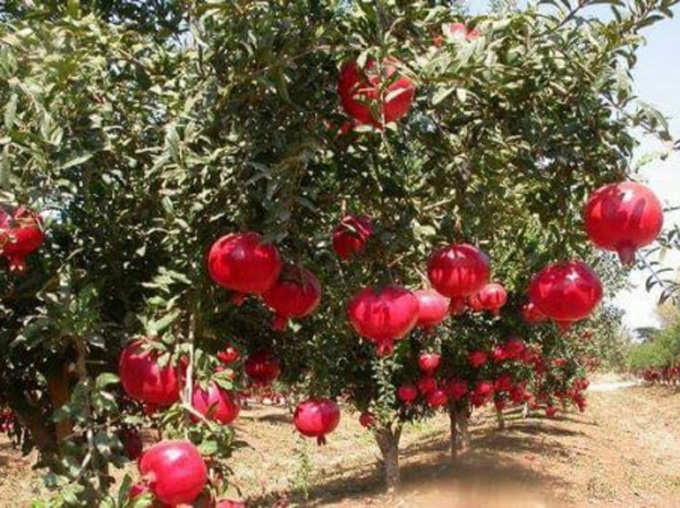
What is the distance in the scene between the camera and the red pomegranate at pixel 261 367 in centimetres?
317

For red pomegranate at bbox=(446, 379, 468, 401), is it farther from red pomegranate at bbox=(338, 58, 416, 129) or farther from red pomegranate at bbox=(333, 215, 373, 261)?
red pomegranate at bbox=(338, 58, 416, 129)

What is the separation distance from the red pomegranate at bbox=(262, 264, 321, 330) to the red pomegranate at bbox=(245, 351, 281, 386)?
133 cm

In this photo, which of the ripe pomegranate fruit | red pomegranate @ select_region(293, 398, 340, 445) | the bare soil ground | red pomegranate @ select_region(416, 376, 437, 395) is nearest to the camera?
the ripe pomegranate fruit

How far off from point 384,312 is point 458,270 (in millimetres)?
216

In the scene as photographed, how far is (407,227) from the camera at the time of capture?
184 centimetres

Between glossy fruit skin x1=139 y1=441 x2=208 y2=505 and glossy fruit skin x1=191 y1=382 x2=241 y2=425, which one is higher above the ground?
glossy fruit skin x1=191 y1=382 x2=241 y2=425

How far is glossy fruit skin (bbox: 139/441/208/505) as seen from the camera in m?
1.54

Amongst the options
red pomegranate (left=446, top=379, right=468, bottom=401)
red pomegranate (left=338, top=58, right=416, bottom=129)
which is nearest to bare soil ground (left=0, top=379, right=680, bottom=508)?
red pomegranate (left=446, top=379, right=468, bottom=401)

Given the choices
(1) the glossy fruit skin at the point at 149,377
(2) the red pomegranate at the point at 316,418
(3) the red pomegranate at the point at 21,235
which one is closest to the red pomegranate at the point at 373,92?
(1) the glossy fruit skin at the point at 149,377

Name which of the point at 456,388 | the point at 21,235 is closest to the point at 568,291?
the point at 21,235

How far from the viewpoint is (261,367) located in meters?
3.19

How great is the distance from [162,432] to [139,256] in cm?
112

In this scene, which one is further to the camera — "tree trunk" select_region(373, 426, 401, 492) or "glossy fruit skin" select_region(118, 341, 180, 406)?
"tree trunk" select_region(373, 426, 401, 492)

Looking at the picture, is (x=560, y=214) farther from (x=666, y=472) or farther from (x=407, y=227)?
(x=666, y=472)
